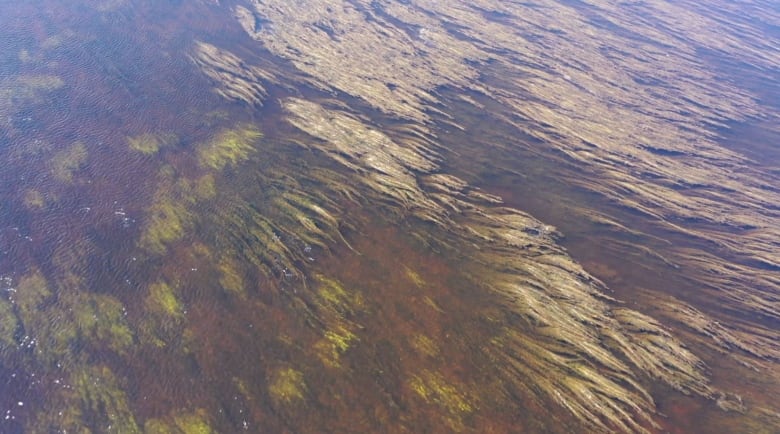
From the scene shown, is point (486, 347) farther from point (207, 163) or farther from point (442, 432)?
point (207, 163)

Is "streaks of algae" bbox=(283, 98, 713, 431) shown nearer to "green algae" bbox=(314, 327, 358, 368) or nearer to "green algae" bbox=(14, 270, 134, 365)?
"green algae" bbox=(314, 327, 358, 368)

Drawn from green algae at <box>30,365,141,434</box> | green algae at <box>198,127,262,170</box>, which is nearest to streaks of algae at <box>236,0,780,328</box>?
green algae at <box>198,127,262,170</box>

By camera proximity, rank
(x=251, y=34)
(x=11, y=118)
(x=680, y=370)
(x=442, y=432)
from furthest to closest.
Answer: (x=251, y=34)
(x=11, y=118)
(x=680, y=370)
(x=442, y=432)

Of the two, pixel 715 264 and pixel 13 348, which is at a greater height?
pixel 715 264

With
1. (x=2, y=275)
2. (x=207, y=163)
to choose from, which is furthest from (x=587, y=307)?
(x=2, y=275)

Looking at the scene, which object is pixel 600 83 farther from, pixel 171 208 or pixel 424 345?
pixel 171 208

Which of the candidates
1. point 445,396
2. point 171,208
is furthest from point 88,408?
point 445,396

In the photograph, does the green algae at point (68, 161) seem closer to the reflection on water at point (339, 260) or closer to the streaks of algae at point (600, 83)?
the reflection on water at point (339, 260)

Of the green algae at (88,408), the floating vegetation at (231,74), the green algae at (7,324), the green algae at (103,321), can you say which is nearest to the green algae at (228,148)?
the floating vegetation at (231,74)
